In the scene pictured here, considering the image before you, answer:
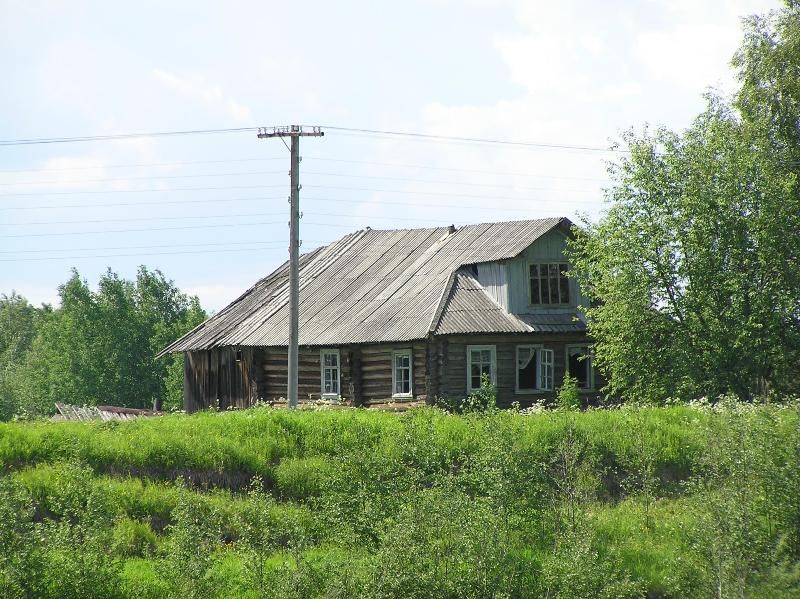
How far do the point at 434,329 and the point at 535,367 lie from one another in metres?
3.77

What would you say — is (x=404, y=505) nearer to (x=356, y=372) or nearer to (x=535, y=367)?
(x=535, y=367)

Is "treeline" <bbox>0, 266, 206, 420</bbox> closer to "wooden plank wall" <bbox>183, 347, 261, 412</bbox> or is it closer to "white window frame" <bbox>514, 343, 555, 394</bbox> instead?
"wooden plank wall" <bbox>183, 347, 261, 412</bbox>

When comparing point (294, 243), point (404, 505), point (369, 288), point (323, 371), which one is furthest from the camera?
point (369, 288)

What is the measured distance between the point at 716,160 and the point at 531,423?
35.9 ft

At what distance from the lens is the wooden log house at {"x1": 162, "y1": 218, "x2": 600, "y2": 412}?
3058cm

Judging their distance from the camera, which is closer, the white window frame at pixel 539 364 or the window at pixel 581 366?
the white window frame at pixel 539 364

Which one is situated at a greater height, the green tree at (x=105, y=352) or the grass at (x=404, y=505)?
the green tree at (x=105, y=352)

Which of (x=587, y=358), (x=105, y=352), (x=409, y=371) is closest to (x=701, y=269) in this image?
(x=587, y=358)

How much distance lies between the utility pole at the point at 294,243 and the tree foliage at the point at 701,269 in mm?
8495

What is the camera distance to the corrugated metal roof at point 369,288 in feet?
104

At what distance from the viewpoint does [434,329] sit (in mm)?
29766

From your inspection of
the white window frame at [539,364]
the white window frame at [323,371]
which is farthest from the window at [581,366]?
the white window frame at [323,371]

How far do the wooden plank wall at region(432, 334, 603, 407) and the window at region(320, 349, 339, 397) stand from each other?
4087 millimetres

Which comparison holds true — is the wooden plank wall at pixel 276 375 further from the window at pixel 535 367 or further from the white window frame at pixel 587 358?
the white window frame at pixel 587 358
